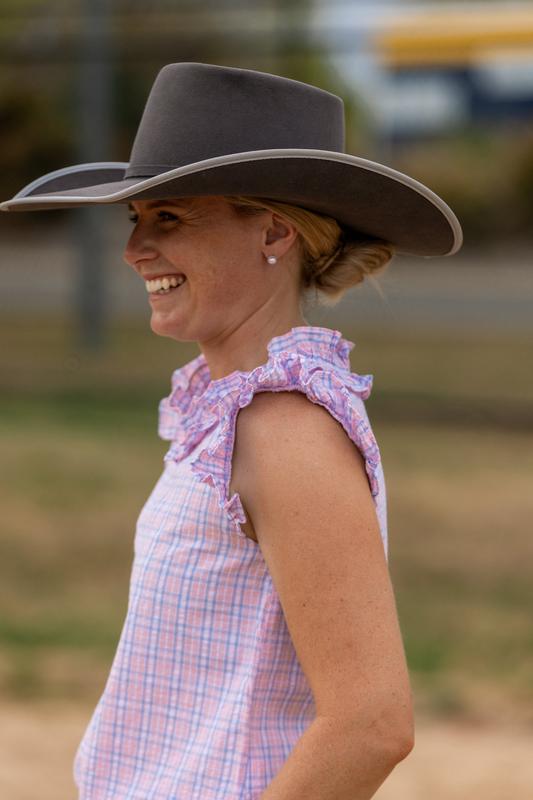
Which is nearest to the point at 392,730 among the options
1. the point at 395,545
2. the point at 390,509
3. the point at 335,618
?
the point at 335,618

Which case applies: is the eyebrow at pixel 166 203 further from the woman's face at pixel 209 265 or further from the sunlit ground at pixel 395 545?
the sunlit ground at pixel 395 545

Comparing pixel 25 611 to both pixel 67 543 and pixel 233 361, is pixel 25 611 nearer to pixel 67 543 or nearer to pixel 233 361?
pixel 67 543

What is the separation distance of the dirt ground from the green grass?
0.78 feet

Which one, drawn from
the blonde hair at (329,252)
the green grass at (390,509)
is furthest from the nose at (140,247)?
the green grass at (390,509)

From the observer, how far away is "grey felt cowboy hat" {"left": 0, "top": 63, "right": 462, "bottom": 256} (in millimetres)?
1411

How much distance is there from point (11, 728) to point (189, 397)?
2.78m

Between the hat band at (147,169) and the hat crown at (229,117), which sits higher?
the hat crown at (229,117)

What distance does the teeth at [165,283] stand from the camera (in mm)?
1521

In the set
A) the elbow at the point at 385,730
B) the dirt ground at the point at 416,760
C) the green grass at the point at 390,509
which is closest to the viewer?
the elbow at the point at 385,730

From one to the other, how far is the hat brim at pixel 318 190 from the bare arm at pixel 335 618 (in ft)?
1.02

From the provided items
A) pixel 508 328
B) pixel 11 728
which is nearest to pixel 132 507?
pixel 11 728

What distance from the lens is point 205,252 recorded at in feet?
4.88

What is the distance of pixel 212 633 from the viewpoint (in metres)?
1.43

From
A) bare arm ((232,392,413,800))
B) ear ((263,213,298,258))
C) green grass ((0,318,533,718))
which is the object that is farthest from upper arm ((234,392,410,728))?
green grass ((0,318,533,718))
